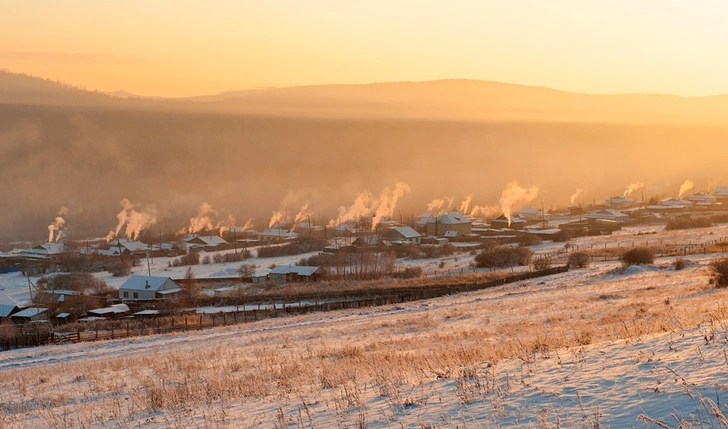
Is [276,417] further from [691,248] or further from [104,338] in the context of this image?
[691,248]

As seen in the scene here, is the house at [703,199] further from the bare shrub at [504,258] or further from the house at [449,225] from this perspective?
the bare shrub at [504,258]

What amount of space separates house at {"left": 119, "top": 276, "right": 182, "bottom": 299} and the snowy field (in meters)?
39.5

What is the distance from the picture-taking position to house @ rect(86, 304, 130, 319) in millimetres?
58219

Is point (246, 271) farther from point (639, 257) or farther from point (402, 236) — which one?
point (639, 257)

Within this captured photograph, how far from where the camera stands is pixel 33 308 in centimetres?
5844

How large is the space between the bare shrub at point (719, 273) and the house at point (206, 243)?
309 ft

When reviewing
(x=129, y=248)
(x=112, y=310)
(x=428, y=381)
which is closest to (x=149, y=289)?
(x=112, y=310)

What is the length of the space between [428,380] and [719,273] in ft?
82.6

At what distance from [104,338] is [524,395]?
37456 millimetres

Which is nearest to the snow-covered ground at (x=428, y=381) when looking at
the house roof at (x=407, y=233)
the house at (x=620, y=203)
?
the house roof at (x=407, y=233)

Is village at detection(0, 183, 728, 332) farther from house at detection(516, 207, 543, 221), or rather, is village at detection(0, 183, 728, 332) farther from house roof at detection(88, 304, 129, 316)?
house at detection(516, 207, 543, 221)

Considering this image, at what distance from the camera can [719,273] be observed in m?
31.0

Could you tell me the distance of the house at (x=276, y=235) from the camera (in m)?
131

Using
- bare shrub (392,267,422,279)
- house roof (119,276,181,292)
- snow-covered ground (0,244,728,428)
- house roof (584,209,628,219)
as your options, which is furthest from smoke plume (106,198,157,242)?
snow-covered ground (0,244,728,428)
